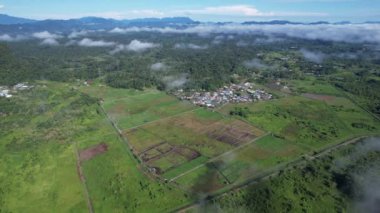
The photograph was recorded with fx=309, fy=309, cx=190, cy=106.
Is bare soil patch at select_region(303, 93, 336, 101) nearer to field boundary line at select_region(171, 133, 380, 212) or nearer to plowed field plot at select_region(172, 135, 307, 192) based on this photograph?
field boundary line at select_region(171, 133, 380, 212)

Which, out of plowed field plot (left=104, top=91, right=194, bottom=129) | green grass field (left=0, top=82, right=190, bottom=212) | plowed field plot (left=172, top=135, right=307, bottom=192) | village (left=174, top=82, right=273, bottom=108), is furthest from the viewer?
village (left=174, top=82, right=273, bottom=108)

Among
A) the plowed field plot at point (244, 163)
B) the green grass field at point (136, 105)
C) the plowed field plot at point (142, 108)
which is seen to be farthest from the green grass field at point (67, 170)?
the green grass field at point (136, 105)

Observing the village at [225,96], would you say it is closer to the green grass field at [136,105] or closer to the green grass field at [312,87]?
the green grass field at [136,105]

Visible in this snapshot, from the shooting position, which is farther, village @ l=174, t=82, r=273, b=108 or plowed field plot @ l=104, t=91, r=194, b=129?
village @ l=174, t=82, r=273, b=108

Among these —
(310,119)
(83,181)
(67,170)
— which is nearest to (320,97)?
(310,119)

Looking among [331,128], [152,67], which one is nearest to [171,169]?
[331,128]

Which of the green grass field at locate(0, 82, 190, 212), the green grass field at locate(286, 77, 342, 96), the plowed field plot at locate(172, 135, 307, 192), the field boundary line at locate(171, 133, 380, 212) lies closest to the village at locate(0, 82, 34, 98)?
the green grass field at locate(0, 82, 190, 212)
